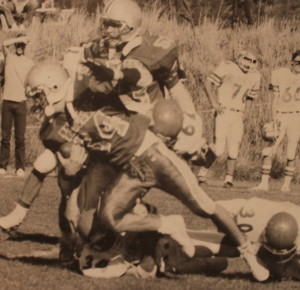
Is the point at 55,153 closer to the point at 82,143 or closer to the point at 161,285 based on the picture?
the point at 82,143

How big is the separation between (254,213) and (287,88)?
5508 mm

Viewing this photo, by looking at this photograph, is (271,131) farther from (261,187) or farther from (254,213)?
(254,213)

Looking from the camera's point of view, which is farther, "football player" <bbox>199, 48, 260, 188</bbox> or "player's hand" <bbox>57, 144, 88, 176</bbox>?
"football player" <bbox>199, 48, 260, 188</bbox>

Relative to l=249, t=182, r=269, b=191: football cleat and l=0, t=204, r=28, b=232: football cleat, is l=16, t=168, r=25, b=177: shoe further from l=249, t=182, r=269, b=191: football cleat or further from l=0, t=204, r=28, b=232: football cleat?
l=0, t=204, r=28, b=232: football cleat

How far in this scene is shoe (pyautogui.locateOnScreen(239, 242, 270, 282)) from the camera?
537 centimetres

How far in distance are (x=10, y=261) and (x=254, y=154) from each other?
7.90 meters

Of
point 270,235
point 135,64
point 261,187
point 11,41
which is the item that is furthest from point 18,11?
point 270,235

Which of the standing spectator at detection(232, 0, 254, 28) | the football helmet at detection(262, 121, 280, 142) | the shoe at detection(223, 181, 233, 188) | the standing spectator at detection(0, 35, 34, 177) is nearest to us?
the standing spectator at detection(0, 35, 34, 177)

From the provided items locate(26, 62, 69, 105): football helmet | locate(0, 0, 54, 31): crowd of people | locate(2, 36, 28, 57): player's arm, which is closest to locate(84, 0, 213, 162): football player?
locate(26, 62, 69, 105): football helmet

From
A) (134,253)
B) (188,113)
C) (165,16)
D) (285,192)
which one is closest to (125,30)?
(188,113)

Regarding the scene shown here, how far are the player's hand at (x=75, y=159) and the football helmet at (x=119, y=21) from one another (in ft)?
2.39

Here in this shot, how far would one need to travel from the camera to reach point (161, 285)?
5.29 m

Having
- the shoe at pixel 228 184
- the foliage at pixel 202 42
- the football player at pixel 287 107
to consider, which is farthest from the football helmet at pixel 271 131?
the foliage at pixel 202 42

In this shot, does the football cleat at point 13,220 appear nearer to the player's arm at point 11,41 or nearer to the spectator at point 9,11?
the player's arm at point 11,41
